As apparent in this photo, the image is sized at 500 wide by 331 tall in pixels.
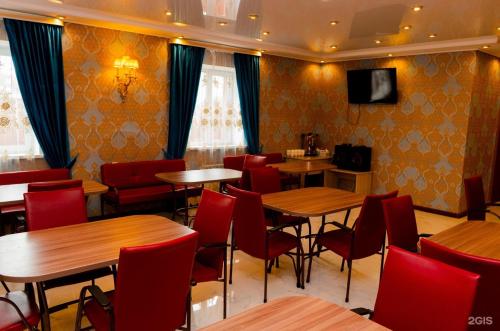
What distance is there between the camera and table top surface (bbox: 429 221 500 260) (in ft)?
7.51

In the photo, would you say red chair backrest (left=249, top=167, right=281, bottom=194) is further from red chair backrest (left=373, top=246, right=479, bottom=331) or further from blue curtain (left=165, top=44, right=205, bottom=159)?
red chair backrest (left=373, top=246, right=479, bottom=331)

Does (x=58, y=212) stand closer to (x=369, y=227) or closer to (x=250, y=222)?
(x=250, y=222)

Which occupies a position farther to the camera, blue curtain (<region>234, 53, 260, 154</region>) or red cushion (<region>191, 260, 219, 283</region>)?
blue curtain (<region>234, 53, 260, 154</region>)

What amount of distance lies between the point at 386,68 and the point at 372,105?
2.44 ft

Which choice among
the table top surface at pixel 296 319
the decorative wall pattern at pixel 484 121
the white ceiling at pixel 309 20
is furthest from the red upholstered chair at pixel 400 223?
the decorative wall pattern at pixel 484 121

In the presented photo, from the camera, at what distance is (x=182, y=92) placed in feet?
18.5

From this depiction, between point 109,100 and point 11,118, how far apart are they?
4.02 feet

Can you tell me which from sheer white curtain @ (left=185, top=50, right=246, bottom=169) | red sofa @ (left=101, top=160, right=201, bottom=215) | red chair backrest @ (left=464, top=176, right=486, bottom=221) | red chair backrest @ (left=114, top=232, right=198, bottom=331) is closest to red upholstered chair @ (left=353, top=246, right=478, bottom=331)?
red chair backrest @ (left=114, top=232, right=198, bottom=331)

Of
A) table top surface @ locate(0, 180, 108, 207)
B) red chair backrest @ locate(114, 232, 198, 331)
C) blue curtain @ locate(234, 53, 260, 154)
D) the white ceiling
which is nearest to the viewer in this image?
red chair backrest @ locate(114, 232, 198, 331)

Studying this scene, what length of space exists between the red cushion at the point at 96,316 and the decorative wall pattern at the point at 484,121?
5.83 metres

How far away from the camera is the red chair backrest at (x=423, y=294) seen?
4.64 ft

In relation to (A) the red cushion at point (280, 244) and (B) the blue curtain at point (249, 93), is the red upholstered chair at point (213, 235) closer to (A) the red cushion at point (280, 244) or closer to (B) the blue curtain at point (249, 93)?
(A) the red cushion at point (280, 244)

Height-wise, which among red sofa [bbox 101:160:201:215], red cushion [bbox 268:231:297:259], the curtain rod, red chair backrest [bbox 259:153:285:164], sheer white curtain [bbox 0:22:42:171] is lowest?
red cushion [bbox 268:231:297:259]

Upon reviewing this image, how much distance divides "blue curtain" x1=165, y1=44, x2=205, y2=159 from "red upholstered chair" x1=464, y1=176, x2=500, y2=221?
13.0 feet
